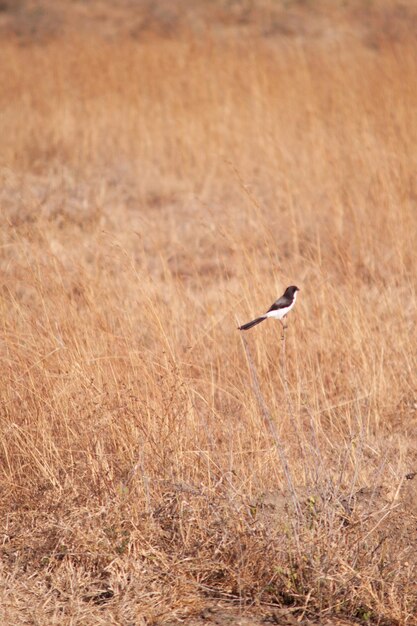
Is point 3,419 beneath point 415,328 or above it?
above

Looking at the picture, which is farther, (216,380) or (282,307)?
(216,380)

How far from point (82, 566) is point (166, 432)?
0.58 m

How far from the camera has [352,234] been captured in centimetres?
539

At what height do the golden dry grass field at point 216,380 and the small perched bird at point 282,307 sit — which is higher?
the small perched bird at point 282,307

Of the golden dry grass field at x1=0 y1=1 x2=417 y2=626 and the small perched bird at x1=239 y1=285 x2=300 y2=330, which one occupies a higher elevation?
the small perched bird at x1=239 y1=285 x2=300 y2=330

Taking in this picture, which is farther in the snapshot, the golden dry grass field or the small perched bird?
the small perched bird

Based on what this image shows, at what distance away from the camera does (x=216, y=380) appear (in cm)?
376

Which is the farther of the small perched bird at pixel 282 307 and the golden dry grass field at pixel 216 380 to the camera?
the small perched bird at pixel 282 307

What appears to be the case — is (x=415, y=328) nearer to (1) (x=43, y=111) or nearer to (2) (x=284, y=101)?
(2) (x=284, y=101)

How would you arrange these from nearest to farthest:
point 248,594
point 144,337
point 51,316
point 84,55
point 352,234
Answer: point 248,594
point 51,316
point 144,337
point 352,234
point 84,55

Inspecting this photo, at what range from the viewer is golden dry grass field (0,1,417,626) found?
2445mm

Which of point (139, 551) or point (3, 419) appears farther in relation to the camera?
point (3, 419)

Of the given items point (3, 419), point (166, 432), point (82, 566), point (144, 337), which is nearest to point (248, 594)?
point (82, 566)

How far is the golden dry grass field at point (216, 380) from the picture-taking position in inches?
96.3
